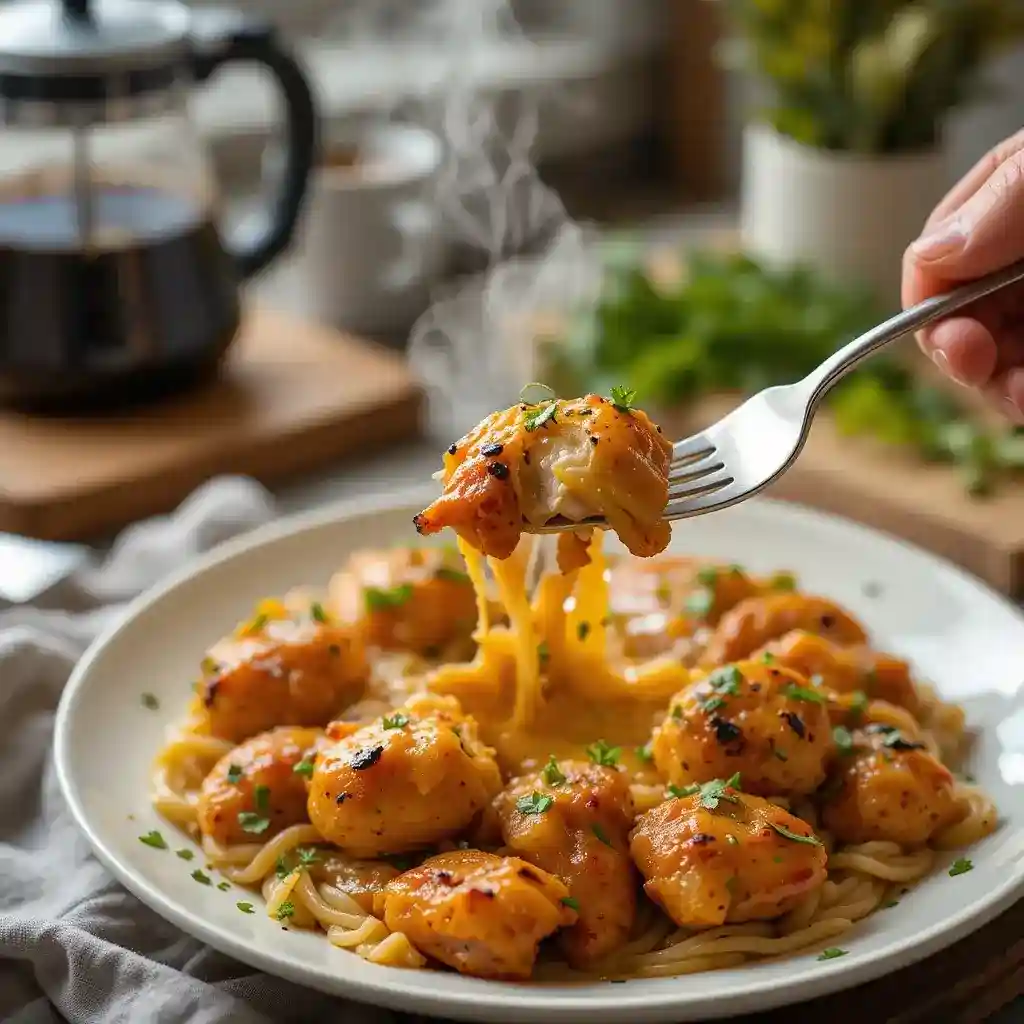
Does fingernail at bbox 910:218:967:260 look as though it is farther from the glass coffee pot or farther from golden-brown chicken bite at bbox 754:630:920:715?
the glass coffee pot

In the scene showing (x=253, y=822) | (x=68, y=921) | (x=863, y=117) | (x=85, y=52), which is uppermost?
(x=85, y=52)

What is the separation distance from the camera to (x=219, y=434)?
16.0 ft

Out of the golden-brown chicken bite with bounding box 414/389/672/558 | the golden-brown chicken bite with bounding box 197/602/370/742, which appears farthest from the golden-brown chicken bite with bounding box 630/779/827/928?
the golden-brown chicken bite with bounding box 197/602/370/742

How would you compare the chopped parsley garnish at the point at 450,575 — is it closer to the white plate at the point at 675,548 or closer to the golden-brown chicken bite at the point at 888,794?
the white plate at the point at 675,548

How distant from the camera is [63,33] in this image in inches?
181

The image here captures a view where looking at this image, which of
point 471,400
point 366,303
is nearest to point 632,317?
point 471,400

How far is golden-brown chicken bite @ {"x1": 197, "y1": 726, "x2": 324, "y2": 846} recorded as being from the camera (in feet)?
9.76

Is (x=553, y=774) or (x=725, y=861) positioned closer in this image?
(x=725, y=861)

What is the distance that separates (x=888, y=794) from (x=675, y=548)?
1.25 metres

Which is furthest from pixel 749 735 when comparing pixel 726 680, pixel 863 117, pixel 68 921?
pixel 863 117

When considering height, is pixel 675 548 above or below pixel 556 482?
below

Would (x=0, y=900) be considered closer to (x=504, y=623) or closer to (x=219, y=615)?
(x=219, y=615)

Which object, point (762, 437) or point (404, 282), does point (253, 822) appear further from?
point (404, 282)

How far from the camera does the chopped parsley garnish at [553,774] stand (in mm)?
2887
